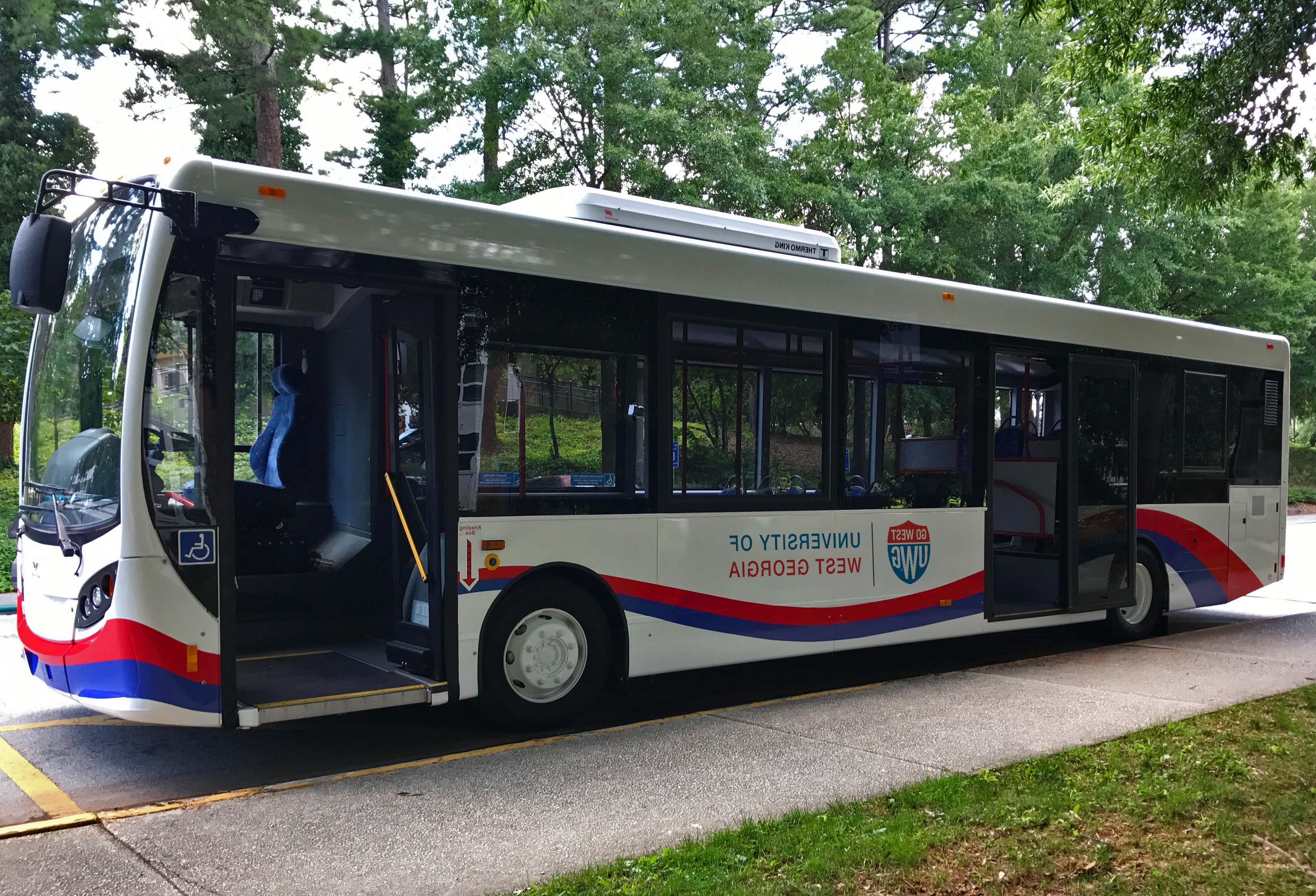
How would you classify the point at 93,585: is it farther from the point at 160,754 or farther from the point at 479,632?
the point at 479,632

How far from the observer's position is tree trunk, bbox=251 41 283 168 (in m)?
18.0

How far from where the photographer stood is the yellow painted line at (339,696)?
Result: 5.64 meters

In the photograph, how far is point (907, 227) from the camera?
20.9 m

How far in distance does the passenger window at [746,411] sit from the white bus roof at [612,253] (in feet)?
0.96

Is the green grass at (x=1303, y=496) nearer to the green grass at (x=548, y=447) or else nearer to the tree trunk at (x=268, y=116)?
the tree trunk at (x=268, y=116)

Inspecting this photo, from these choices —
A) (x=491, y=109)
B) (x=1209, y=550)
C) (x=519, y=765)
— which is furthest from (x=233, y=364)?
(x=491, y=109)

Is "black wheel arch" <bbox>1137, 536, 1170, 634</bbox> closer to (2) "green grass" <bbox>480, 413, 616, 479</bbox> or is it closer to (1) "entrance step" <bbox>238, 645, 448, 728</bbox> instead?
(2) "green grass" <bbox>480, 413, 616, 479</bbox>

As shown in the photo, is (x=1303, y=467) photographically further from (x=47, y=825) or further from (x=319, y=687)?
(x=47, y=825)

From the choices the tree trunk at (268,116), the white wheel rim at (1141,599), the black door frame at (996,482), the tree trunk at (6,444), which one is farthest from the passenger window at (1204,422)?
the tree trunk at (6,444)

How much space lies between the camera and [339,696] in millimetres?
5852

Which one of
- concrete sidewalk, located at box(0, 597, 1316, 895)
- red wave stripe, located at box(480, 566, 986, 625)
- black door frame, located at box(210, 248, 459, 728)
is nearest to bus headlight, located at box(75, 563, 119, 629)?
black door frame, located at box(210, 248, 459, 728)

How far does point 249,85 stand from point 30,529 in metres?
13.8

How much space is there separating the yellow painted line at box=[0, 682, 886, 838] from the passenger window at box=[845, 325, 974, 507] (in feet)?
5.67

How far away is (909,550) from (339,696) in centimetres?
458
